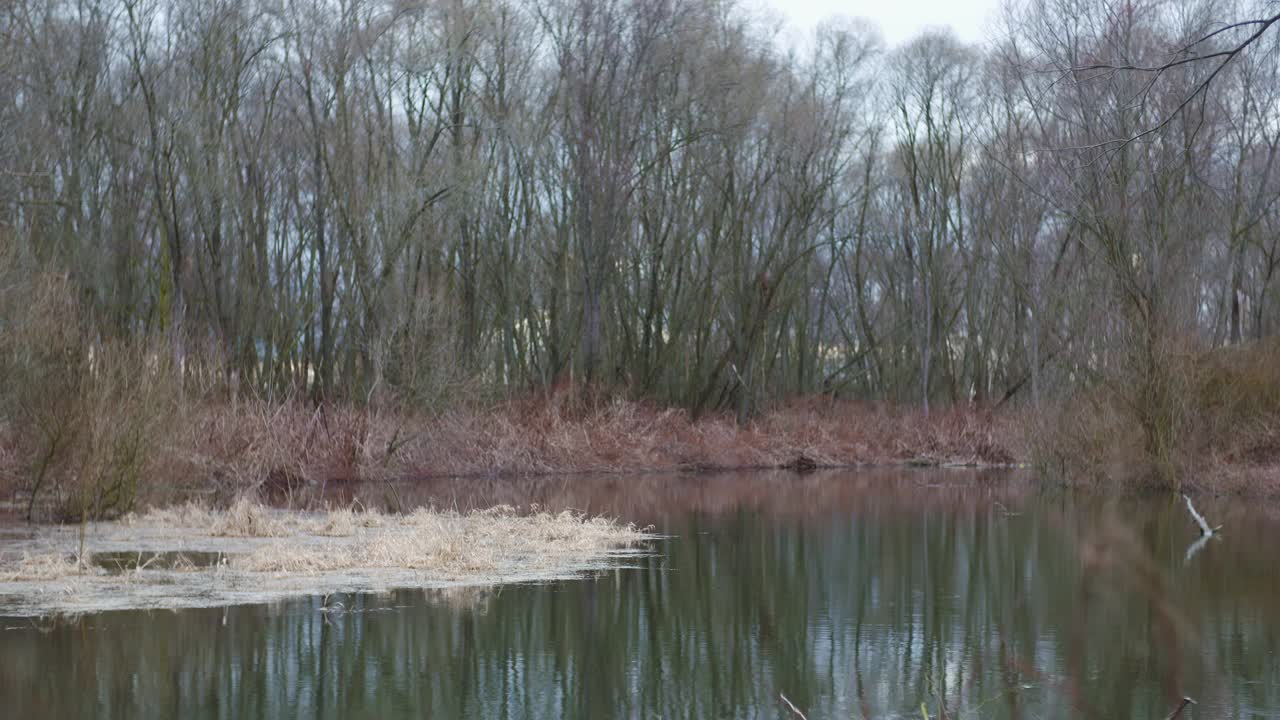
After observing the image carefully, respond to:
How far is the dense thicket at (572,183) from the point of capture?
2605 cm

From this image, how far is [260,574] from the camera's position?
12.6 metres

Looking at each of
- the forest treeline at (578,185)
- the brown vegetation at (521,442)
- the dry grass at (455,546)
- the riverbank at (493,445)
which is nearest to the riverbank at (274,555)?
the dry grass at (455,546)

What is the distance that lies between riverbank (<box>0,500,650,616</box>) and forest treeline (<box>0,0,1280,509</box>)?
865 cm

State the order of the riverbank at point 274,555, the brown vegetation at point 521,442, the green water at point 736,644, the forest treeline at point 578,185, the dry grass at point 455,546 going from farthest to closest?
the forest treeline at point 578,185 → the brown vegetation at point 521,442 → the dry grass at point 455,546 → the riverbank at point 274,555 → the green water at point 736,644

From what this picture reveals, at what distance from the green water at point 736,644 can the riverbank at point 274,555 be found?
57 cm

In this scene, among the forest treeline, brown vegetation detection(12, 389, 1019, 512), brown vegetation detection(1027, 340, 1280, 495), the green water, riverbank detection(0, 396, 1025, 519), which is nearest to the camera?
the green water

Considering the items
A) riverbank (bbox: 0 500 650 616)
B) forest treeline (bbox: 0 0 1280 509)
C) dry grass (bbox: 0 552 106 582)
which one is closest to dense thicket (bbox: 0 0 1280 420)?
forest treeline (bbox: 0 0 1280 509)

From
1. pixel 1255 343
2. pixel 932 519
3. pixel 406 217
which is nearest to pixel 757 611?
pixel 932 519

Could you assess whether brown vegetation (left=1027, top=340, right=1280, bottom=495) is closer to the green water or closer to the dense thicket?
the dense thicket

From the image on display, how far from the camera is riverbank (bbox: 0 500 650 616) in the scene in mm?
11570

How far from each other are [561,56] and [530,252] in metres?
7.29

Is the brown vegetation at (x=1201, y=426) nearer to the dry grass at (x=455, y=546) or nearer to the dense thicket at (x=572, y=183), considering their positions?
the dense thicket at (x=572, y=183)

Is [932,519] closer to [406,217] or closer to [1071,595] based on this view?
[1071,595]

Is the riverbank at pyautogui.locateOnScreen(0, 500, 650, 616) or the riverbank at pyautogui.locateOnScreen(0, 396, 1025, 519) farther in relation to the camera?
the riverbank at pyautogui.locateOnScreen(0, 396, 1025, 519)
